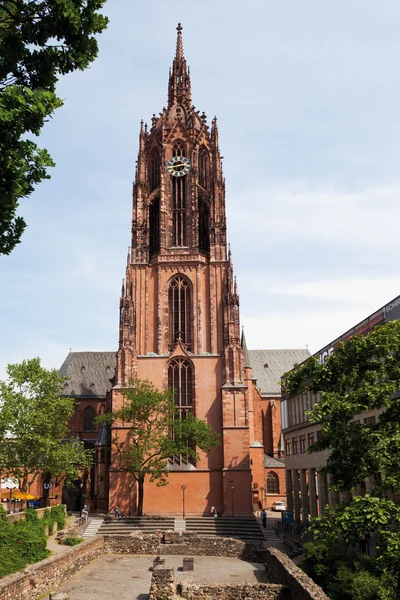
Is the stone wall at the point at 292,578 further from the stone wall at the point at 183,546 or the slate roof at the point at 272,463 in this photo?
the slate roof at the point at 272,463

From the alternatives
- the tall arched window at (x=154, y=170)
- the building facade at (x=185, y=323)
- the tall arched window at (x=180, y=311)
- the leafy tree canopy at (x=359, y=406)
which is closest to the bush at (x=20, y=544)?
the leafy tree canopy at (x=359, y=406)

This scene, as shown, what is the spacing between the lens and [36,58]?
12.3 metres

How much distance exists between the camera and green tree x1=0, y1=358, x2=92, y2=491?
45125mm

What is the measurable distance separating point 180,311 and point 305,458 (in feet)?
65.4

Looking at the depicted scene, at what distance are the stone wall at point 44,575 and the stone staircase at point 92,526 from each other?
31.6 ft

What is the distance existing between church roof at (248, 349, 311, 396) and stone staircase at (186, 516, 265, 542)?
32311 mm

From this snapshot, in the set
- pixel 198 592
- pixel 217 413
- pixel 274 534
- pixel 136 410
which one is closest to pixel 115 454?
pixel 136 410

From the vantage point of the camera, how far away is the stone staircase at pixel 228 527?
46.2 metres

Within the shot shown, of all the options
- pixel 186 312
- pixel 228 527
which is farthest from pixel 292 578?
pixel 186 312

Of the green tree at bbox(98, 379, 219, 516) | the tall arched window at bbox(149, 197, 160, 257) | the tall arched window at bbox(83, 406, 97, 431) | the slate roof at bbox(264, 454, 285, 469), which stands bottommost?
the slate roof at bbox(264, 454, 285, 469)

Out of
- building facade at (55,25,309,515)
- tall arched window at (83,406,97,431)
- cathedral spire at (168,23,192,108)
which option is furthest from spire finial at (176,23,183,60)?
A: tall arched window at (83,406,97,431)

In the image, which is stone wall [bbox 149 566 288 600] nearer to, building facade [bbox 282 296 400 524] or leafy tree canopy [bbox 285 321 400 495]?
leafy tree canopy [bbox 285 321 400 495]

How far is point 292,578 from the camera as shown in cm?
2125

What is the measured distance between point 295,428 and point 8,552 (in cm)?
2733
